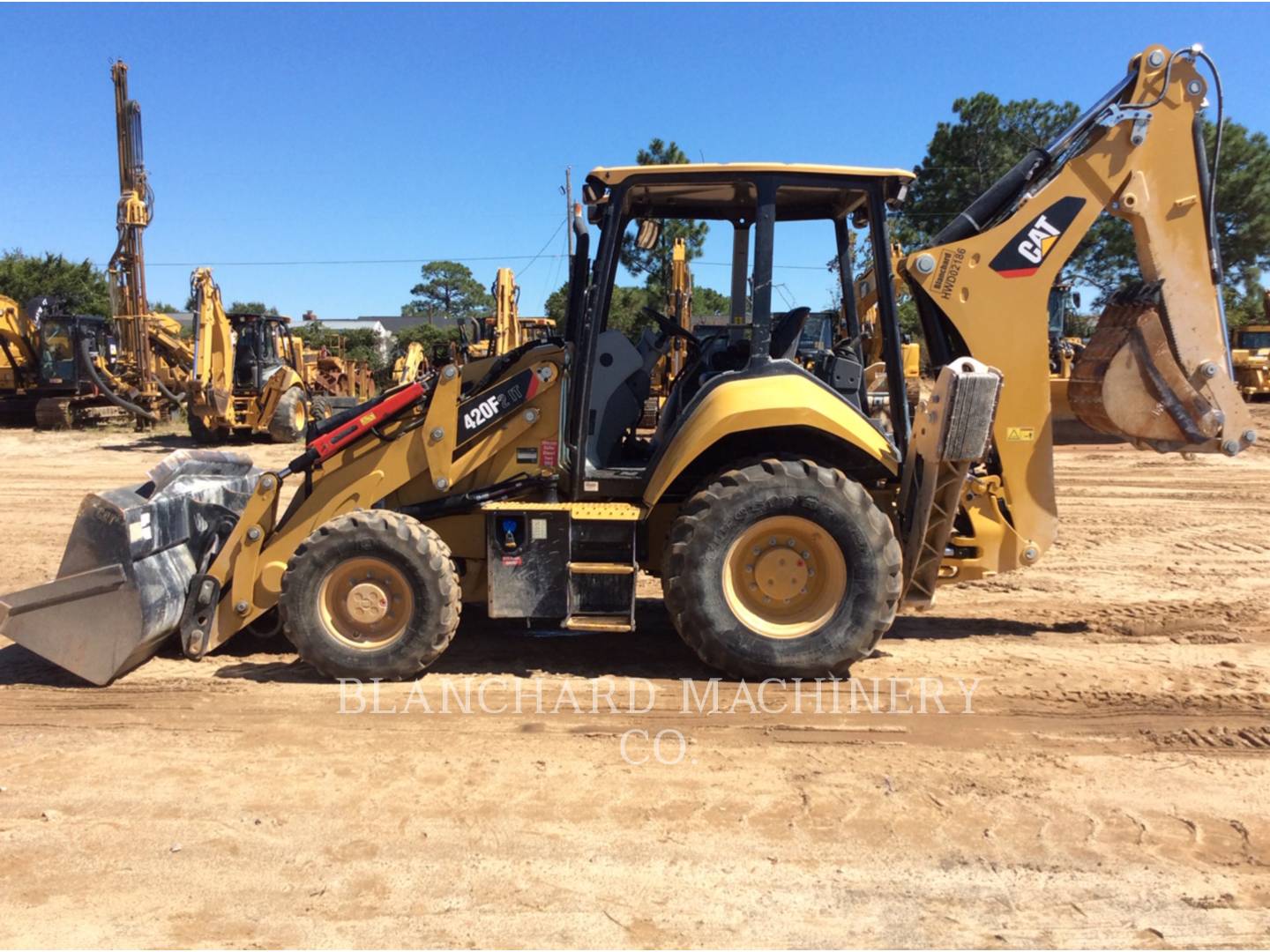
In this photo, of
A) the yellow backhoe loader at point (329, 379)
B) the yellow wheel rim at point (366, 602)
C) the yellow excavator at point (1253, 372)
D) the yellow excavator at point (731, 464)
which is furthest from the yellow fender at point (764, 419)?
the yellow excavator at point (1253, 372)

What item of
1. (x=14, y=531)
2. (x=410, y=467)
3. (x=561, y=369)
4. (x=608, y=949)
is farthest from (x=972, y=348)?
(x=14, y=531)

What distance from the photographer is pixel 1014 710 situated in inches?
167

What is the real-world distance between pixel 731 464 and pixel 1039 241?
79.7 inches

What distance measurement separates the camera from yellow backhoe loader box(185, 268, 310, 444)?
55.3 feet

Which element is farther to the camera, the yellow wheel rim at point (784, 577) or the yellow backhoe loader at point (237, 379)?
the yellow backhoe loader at point (237, 379)

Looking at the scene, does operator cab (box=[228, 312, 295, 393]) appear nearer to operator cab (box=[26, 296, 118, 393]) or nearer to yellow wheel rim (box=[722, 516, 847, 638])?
operator cab (box=[26, 296, 118, 393])

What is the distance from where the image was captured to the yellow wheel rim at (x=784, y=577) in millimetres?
4426

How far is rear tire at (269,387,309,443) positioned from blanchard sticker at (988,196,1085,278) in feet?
48.7

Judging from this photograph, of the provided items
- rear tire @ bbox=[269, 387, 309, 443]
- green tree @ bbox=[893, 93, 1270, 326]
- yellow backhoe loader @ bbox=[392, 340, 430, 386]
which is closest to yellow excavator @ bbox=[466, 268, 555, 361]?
yellow backhoe loader @ bbox=[392, 340, 430, 386]

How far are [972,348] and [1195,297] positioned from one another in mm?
1260

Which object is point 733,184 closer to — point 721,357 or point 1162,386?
point 721,357

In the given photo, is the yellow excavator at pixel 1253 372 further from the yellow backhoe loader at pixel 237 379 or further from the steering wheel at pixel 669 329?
the steering wheel at pixel 669 329

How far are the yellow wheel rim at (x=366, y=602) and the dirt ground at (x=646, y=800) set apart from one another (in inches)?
11.5

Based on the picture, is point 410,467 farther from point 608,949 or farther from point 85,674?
point 608,949
